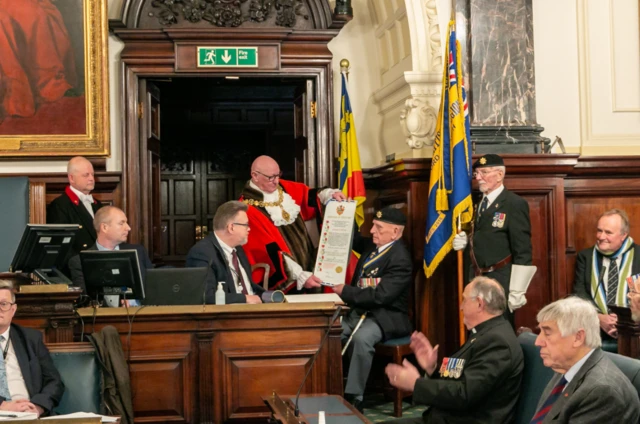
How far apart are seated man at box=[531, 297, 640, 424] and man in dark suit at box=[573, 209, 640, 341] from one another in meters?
3.21

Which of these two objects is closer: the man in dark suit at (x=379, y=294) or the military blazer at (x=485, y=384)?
the military blazer at (x=485, y=384)

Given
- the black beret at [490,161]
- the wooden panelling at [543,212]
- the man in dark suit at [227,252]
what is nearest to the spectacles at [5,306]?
the man in dark suit at [227,252]

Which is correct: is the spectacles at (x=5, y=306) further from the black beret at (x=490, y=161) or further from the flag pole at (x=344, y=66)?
the flag pole at (x=344, y=66)

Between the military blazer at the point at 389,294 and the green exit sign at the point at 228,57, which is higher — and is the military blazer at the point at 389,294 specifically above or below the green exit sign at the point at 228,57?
below

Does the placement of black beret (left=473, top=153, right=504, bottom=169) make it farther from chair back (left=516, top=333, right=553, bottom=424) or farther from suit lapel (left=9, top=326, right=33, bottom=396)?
suit lapel (left=9, top=326, right=33, bottom=396)

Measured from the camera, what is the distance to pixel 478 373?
4230mm

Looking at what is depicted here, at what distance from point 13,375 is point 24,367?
7 cm

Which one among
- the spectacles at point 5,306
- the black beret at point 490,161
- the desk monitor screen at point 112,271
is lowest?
the spectacles at point 5,306

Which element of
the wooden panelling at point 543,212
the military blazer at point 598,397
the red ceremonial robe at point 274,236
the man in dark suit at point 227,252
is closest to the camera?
the military blazer at point 598,397

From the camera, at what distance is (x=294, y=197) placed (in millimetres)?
8250

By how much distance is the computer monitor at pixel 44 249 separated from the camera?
5.61 metres

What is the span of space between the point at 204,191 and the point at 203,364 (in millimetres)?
6352

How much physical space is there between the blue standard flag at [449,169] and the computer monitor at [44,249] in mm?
2829

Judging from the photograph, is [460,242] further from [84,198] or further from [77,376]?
[77,376]
